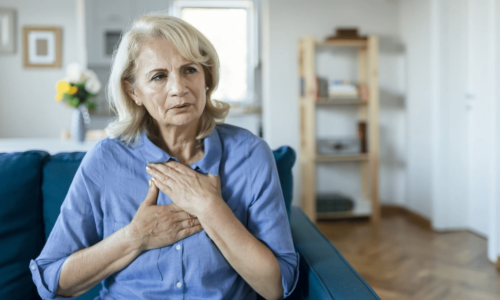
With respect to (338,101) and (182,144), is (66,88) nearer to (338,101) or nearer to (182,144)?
(182,144)

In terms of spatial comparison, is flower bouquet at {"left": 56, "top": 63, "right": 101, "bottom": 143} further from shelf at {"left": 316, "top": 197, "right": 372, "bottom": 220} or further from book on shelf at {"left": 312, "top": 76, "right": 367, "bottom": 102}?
shelf at {"left": 316, "top": 197, "right": 372, "bottom": 220}

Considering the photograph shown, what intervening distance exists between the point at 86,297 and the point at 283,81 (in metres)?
3.34

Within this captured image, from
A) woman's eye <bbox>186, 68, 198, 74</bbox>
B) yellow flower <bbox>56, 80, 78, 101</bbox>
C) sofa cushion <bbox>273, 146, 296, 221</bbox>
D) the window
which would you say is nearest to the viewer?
woman's eye <bbox>186, 68, 198, 74</bbox>

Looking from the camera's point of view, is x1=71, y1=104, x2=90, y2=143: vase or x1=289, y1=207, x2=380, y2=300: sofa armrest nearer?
x1=289, y1=207, x2=380, y2=300: sofa armrest

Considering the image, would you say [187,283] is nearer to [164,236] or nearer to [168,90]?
[164,236]

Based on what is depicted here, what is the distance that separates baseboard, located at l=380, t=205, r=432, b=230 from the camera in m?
4.05

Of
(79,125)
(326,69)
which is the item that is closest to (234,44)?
(326,69)

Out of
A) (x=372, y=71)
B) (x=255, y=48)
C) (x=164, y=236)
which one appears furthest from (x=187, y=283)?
(x=255, y=48)

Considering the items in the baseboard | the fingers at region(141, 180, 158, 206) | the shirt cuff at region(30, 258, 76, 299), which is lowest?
the baseboard

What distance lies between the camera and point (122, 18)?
5.27m

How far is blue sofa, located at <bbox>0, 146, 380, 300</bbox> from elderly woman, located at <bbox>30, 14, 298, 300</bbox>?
0.12m

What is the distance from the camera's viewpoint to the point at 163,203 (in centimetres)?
119

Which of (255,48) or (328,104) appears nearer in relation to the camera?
(328,104)

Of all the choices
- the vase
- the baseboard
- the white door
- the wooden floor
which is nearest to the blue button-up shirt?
the wooden floor
